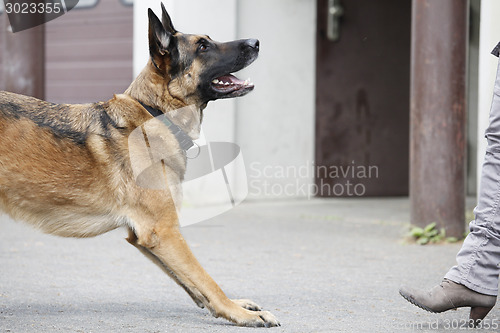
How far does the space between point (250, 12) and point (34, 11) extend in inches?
99.0

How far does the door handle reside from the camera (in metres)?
9.44

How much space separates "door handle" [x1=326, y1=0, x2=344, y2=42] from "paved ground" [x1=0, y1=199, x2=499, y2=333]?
2.75 m

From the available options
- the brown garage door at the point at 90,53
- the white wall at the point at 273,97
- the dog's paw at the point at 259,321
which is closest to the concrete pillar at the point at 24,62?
the brown garage door at the point at 90,53

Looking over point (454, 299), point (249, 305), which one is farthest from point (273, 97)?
point (454, 299)

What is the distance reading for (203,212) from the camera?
8.11 m

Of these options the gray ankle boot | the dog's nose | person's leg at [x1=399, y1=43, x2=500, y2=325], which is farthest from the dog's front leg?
the dog's nose

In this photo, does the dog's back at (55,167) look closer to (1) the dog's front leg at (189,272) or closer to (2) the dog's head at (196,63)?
(1) the dog's front leg at (189,272)

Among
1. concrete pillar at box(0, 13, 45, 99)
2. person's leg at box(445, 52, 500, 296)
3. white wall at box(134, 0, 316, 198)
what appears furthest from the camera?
white wall at box(134, 0, 316, 198)

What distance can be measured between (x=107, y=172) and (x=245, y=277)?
155 centimetres

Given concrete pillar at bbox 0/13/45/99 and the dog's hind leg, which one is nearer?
the dog's hind leg

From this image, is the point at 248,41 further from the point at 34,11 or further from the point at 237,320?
the point at 34,11

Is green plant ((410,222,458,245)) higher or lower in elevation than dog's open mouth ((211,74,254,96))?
lower

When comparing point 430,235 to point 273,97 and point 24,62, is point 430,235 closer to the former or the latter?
point 273,97

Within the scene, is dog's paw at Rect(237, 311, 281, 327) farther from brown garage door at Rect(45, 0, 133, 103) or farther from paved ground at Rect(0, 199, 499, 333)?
brown garage door at Rect(45, 0, 133, 103)
